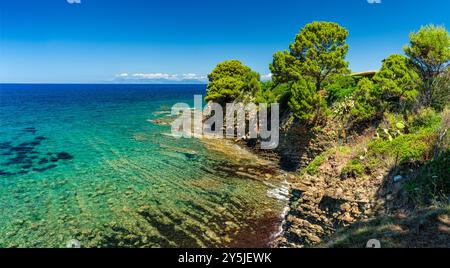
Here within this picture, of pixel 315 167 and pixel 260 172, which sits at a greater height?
pixel 315 167

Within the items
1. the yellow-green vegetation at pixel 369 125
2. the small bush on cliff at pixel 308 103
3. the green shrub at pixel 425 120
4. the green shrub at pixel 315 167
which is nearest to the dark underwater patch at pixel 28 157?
the green shrub at pixel 315 167

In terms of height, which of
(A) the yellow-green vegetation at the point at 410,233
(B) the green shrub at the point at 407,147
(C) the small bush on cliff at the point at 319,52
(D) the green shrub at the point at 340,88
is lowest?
(A) the yellow-green vegetation at the point at 410,233

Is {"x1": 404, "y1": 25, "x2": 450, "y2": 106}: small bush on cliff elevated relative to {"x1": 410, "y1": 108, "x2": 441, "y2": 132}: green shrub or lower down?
elevated

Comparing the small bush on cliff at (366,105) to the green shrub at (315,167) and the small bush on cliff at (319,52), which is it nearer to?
the green shrub at (315,167)

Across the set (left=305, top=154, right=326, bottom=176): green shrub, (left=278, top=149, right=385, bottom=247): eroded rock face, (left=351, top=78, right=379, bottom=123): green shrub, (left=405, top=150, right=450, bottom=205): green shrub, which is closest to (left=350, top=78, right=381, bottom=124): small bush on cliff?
(left=351, top=78, right=379, bottom=123): green shrub

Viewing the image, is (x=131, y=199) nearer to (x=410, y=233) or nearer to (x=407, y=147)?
(x=410, y=233)

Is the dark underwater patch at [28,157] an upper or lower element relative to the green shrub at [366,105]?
lower

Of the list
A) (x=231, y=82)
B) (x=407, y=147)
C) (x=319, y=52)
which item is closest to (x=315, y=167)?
(x=407, y=147)

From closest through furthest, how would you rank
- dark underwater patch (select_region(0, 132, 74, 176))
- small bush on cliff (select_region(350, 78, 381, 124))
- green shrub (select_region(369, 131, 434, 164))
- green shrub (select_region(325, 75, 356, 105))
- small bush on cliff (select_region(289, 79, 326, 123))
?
1. green shrub (select_region(369, 131, 434, 164))
2. small bush on cliff (select_region(350, 78, 381, 124))
3. dark underwater patch (select_region(0, 132, 74, 176))
4. small bush on cliff (select_region(289, 79, 326, 123))
5. green shrub (select_region(325, 75, 356, 105))

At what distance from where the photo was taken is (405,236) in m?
9.24

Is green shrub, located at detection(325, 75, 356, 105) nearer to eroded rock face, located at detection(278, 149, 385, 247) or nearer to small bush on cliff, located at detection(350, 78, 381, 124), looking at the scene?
small bush on cliff, located at detection(350, 78, 381, 124)

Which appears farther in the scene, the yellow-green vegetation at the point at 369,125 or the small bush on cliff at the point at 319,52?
the small bush on cliff at the point at 319,52

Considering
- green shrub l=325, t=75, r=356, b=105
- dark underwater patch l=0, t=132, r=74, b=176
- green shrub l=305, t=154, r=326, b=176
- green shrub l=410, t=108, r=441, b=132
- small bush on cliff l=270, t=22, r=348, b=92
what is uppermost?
small bush on cliff l=270, t=22, r=348, b=92
